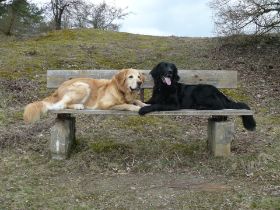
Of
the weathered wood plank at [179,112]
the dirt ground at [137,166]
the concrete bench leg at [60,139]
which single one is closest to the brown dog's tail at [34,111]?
the weathered wood plank at [179,112]

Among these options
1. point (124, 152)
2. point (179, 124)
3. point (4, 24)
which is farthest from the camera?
point (4, 24)

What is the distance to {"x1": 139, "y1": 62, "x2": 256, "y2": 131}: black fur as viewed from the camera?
6793mm

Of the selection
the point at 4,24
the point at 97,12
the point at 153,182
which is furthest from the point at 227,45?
the point at 97,12

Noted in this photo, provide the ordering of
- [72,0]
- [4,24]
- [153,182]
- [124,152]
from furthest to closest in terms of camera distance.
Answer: [72,0], [4,24], [124,152], [153,182]

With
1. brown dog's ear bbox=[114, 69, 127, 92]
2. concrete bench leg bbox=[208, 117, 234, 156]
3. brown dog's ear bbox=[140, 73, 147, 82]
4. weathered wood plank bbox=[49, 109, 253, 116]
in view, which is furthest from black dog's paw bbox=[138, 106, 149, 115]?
concrete bench leg bbox=[208, 117, 234, 156]

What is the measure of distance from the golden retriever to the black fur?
0.26m

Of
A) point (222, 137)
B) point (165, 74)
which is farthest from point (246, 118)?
point (165, 74)

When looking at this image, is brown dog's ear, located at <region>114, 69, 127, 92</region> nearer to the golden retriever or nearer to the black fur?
the golden retriever

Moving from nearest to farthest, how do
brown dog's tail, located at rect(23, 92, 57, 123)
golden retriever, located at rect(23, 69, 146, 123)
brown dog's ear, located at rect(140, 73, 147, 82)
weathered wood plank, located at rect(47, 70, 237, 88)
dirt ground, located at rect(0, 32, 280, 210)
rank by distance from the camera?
dirt ground, located at rect(0, 32, 280, 210) < brown dog's tail, located at rect(23, 92, 57, 123) < golden retriever, located at rect(23, 69, 146, 123) < brown dog's ear, located at rect(140, 73, 147, 82) < weathered wood plank, located at rect(47, 70, 237, 88)

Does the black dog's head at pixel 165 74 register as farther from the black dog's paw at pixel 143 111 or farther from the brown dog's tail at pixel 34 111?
the brown dog's tail at pixel 34 111

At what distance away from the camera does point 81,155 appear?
679 cm

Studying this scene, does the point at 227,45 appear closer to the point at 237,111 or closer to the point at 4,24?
the point at 237,111

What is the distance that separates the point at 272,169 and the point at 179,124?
256 cm

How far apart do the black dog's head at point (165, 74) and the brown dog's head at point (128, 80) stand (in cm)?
28
